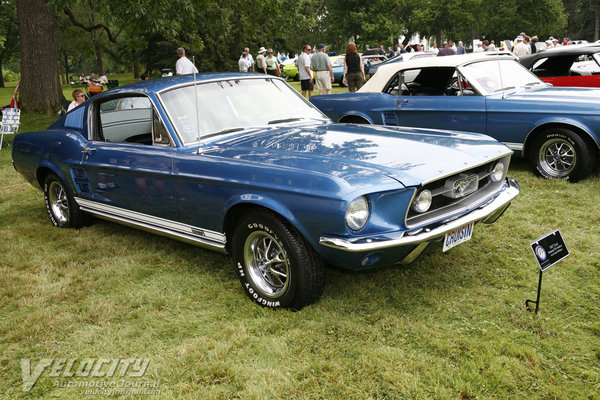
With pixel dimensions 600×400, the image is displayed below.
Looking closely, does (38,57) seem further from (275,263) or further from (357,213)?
(357,213)

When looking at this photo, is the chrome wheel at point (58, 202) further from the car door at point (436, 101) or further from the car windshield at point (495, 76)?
the car windshield at point (495, 76)

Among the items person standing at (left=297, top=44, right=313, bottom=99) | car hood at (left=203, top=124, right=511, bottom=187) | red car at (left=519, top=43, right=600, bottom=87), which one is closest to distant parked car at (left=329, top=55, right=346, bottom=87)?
person standing at (left=297, top=44, right=313, bottom=99)

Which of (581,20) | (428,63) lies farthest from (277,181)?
(581,20)

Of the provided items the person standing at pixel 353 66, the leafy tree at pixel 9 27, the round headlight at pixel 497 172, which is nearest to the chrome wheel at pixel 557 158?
the round headlight at pixel 497 172

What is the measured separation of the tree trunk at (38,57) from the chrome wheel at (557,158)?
12.3 m

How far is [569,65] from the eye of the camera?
852cm

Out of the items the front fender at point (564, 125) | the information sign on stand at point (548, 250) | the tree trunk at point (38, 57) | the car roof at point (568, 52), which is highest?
the tree trunk at point (38, 57)

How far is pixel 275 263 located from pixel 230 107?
4.87 ft

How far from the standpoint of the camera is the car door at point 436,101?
6488 millimetres

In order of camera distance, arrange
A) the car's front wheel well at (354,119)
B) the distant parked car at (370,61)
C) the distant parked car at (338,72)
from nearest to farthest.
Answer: the car's front wheel well at (354,119)
the distant parked car at (338,72)
the distant parked car at (370,61)

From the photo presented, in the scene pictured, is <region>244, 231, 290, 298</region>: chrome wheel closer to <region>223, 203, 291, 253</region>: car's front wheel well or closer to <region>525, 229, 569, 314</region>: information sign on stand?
<region>223, 203, 291, 253</region>: car's front wheel well

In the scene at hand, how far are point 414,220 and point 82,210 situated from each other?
134 inches

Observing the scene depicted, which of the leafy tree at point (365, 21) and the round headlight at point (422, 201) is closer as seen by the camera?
the round headlight at point (422, 201)

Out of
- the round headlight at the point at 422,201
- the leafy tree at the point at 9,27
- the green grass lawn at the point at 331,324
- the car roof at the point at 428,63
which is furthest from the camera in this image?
the leafy tree at the point at 9,27
